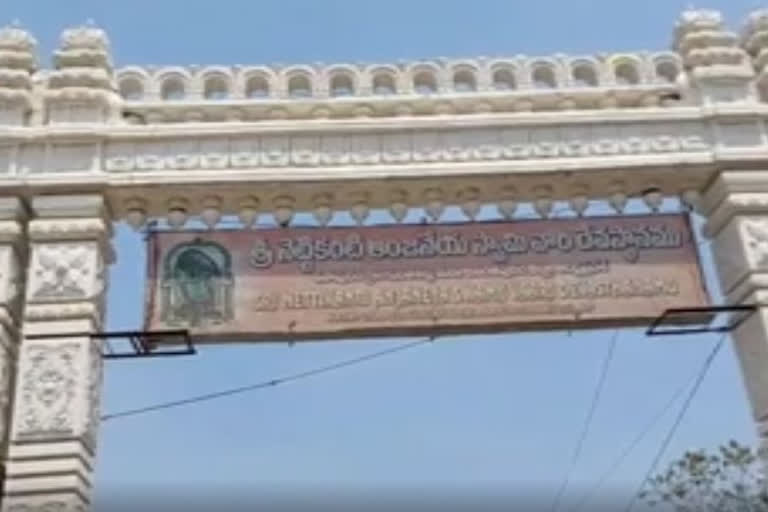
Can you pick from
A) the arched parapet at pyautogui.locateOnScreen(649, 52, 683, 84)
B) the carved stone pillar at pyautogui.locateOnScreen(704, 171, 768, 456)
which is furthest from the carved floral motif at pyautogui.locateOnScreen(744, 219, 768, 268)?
the arched parapet at pyautogui.locateOnScreen(649, 52, 683, 84)

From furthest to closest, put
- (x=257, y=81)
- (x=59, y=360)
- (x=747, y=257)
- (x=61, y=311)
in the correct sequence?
(x=257, y=81) → (x=747, y=257) → (x=61, y=311) → (x=59, y=360)

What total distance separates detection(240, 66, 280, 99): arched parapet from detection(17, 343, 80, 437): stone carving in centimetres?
255

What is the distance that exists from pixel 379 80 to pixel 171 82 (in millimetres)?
1707

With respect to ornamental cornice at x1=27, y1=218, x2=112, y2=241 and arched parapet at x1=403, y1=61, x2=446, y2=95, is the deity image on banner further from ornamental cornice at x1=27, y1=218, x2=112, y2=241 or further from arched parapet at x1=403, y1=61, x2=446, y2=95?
arched parapet at x1=403, y1=61, x2=446, y2=95

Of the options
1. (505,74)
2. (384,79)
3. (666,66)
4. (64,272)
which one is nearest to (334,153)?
(384,79)

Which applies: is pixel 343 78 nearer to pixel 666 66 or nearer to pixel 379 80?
pixel 379 80

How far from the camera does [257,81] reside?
8.66 metres

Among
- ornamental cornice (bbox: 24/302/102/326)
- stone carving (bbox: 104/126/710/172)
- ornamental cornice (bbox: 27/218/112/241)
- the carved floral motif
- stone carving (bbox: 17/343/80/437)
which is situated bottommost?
stone carving (bbox: 17/343/80/437)

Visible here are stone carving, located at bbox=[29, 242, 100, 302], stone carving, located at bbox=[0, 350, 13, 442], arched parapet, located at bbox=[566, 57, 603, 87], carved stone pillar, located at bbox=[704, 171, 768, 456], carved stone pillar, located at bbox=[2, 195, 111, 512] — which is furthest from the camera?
arched parapet, located at bbox=[566, 57, 603, 87]

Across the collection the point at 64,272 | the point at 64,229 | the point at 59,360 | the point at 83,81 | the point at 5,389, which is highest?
the point at 83,81

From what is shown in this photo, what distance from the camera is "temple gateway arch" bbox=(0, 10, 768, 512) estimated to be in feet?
25.1

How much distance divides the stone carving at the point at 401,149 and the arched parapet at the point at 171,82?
67 centimetres

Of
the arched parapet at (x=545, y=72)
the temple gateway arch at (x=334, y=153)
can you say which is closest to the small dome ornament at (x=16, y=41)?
the temple gateway arch at (x=334, y=153)

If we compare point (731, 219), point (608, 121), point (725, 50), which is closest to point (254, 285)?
point (608, 121)
